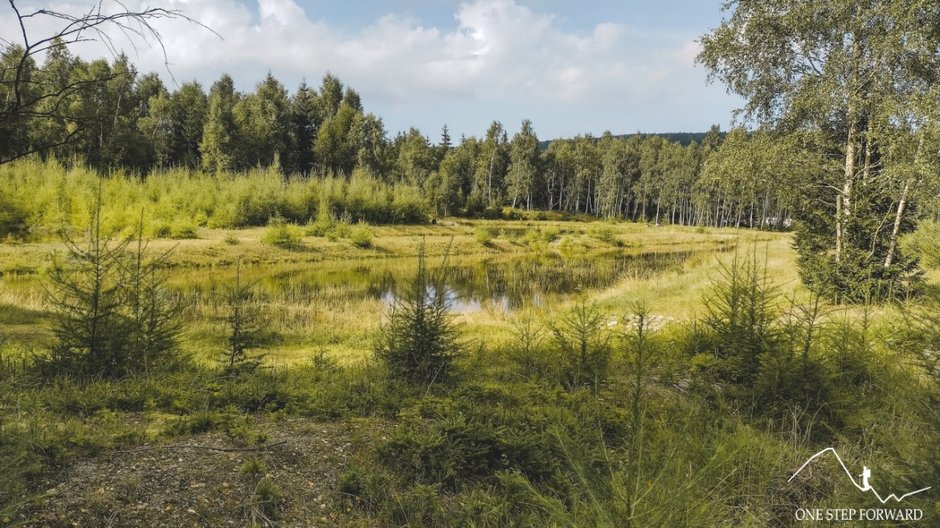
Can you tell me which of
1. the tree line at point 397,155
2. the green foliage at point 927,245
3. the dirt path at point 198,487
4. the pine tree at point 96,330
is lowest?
the dirt path at point 198,487

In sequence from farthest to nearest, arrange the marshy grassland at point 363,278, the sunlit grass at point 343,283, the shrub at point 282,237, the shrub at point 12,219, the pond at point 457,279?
the shrub at point 282,237
the shrub at point 12,219
the pond at point 457,279
the marshy grassland at point 363,278
the sunlit grass at point 343,283

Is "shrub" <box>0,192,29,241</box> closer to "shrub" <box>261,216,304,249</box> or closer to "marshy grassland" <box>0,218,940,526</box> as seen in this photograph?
"shrub" <box>261,216,304,249</box>

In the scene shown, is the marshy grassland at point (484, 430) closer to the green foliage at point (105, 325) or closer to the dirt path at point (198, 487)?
the dirt path at point (198, 487)

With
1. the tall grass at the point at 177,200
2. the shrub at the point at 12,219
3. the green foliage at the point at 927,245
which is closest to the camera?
the green foliage at the point at 927,245

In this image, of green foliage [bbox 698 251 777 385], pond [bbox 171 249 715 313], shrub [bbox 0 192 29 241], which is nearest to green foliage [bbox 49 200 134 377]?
pond [bbox 171 249 715 313]

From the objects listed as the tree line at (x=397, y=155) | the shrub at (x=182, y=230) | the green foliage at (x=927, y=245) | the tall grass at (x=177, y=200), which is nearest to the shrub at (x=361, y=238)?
the tall grass at (x=177, y=200)

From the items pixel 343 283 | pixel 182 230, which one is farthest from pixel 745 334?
pixel 182 230

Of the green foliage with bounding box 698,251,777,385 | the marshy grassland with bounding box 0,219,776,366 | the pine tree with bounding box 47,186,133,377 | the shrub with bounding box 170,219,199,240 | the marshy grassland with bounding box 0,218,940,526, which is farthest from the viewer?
the shrub with bounding box 170,219,199,240

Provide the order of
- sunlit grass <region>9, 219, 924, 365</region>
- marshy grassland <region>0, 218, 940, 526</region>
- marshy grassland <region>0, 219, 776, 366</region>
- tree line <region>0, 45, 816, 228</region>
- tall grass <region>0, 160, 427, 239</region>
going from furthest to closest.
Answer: tree line <region>0, 45, 816, 228</region>, tall grass <region>0, 160, 427, 239</region>, marshy grassland <region>0, 219, 776, 366</region>, sunlit grass <region>9, 219, 924, 365</region>, marshy grassland <region>0, 218, 940, 526</region>

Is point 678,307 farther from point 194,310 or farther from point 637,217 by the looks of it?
point 637,217

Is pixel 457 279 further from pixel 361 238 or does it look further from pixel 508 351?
pixel 508 351

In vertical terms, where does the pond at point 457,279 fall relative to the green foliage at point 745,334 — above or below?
below

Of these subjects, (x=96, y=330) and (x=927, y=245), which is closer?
(x=96, y=330)
